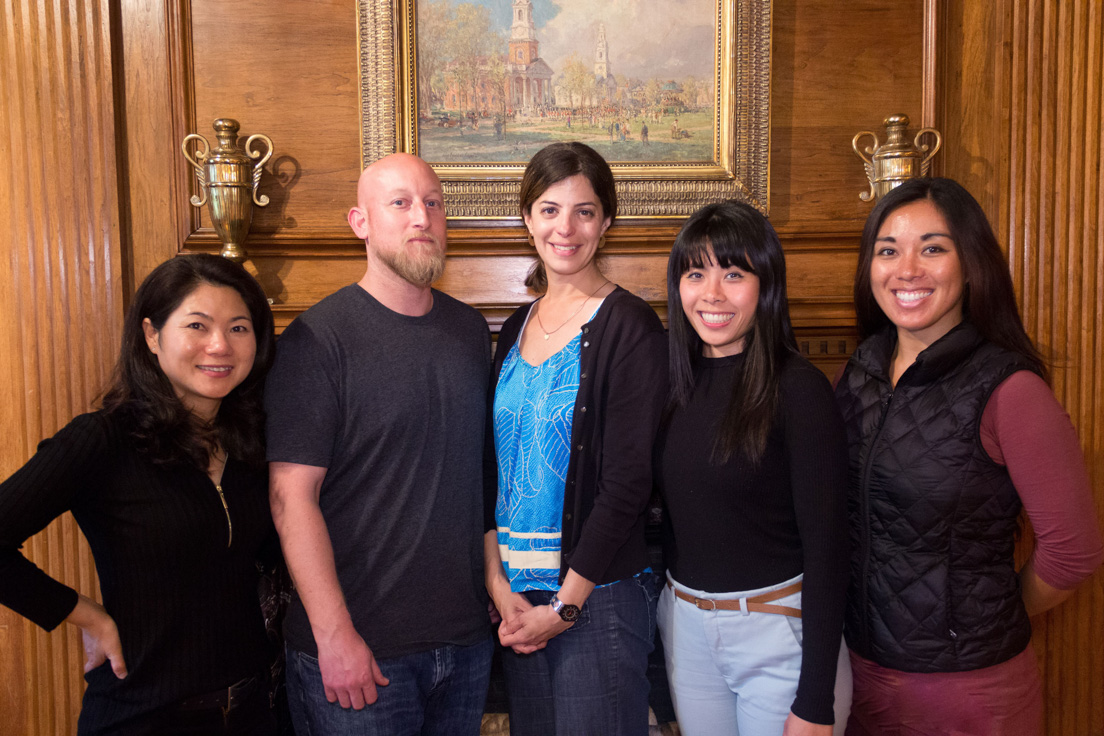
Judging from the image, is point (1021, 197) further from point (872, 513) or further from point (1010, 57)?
point (872, 513)

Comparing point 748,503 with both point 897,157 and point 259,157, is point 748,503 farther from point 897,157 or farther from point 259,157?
point 259,157

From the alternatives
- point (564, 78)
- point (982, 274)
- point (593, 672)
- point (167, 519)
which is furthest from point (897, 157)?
Answer: point (167, 519)

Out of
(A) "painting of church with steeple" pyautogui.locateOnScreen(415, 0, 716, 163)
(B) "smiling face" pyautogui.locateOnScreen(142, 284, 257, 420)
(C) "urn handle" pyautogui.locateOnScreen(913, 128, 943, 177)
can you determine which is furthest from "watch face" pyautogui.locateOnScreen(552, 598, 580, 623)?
(C) "urn handle" pyautogui.locateOnScreen(913, 128, 943, 177)

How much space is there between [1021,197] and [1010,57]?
0.49 m

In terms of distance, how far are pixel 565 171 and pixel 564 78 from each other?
1061 millimetres

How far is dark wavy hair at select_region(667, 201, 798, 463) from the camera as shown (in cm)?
141

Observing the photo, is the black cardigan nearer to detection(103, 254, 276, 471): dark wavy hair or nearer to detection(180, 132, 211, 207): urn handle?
detection(103, 254, 276, 471): dark wavy hair

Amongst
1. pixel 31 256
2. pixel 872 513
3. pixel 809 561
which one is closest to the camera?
pixel 809 561

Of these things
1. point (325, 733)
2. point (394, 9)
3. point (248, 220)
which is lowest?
point (325, 733)

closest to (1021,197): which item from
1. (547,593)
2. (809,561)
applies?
(809,561)

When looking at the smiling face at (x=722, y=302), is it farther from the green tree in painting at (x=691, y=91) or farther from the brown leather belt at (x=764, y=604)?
the green tree in painting at (x=691, y=91)

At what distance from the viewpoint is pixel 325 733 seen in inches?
59.9

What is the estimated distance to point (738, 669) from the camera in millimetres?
1399

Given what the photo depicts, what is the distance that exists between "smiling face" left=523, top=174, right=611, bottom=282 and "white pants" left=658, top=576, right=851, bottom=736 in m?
0.79
